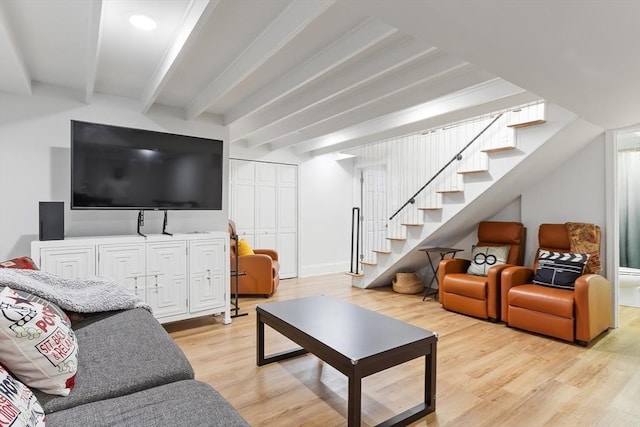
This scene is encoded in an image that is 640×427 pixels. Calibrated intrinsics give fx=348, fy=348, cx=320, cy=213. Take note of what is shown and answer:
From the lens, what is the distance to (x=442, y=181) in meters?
4.77

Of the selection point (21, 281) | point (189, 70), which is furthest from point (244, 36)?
point (21, 281)

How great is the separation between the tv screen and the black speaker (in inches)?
5.2

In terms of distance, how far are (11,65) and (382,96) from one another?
2760mm

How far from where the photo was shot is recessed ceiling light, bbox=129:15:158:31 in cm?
204

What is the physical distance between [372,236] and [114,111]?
4.54 m

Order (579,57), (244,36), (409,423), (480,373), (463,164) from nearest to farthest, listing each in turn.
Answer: (579,57) < (409,423) < (244,36) < (480,373) < (463,164)

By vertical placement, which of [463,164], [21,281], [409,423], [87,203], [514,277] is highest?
[463,164]

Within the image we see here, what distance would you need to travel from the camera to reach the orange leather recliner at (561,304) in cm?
306

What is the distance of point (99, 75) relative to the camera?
292 cm

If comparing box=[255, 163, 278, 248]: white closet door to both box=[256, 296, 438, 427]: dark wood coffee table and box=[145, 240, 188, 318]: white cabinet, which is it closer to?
box=[145, 240, 188, 318]: white cabinet

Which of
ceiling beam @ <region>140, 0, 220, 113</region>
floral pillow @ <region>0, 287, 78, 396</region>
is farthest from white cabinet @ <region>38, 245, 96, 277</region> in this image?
floral pillow @ <region>0, 287, 78, 396</region>

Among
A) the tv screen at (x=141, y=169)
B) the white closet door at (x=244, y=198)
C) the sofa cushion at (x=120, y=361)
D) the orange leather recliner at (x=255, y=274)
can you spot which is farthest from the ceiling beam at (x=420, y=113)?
the sofa cushion at (x=120, y=361)

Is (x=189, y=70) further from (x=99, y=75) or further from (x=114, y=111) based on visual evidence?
(x=114, y=111)

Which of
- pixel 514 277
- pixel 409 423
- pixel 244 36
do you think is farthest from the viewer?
pixel 514 277
